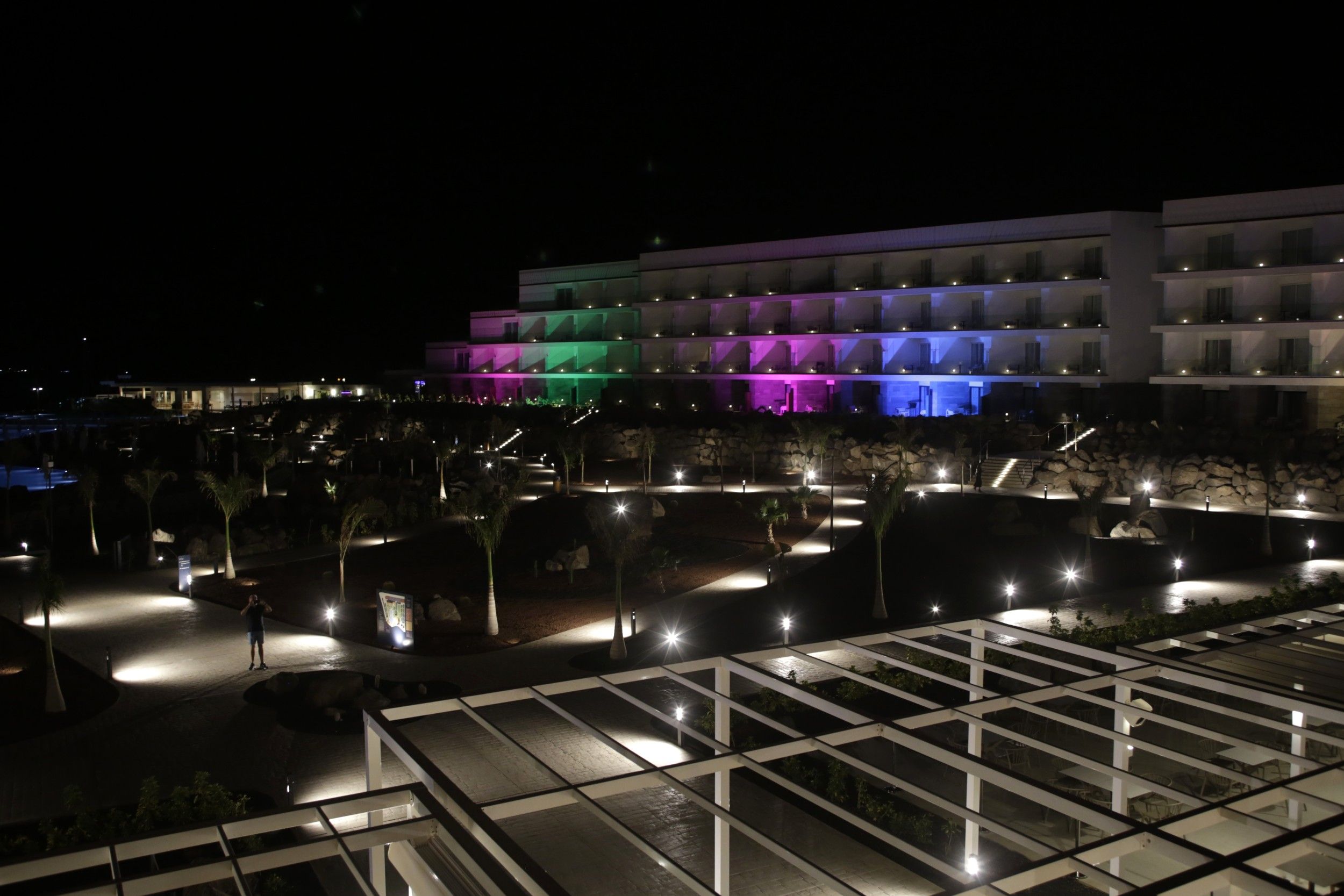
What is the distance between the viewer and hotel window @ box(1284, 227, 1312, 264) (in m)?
39.4

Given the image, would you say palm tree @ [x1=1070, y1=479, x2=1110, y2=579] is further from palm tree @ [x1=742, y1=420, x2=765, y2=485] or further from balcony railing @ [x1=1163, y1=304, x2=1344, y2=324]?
balcony railing @ [x1=1163, y1=304, x2=1344, y2=324]

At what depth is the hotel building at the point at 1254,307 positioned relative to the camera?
128 ft

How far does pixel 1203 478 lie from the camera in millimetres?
32781

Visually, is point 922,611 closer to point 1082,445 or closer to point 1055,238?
point 1082,445

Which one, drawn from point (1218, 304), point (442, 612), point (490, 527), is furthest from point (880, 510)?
point (1218, 304)

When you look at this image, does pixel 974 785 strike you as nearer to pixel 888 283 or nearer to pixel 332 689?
pixel 332 689

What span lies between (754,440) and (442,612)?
22461mm

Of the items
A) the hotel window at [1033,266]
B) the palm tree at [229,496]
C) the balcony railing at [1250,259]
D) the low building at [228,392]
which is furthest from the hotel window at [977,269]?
the low building at [228,392]

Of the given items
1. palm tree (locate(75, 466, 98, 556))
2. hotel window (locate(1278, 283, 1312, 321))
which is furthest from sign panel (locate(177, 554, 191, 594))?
hotel window (locate(1278, 283, 1312, 321))

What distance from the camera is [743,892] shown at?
31.3 feet

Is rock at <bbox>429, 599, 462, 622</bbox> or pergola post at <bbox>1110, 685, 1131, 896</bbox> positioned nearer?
pergola post at <bbox>1110, 685, 1131, 896</bbox>

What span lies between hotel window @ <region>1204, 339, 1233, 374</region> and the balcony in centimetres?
98

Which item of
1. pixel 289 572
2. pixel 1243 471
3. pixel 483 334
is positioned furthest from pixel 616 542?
pixel 483 334

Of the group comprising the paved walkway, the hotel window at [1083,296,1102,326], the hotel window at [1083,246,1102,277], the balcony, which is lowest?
the paved walkway
